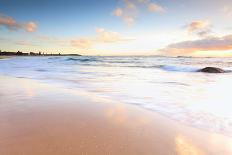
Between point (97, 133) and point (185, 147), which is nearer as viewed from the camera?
point (185, 147)

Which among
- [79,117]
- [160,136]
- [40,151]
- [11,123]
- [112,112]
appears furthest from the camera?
[112,112]

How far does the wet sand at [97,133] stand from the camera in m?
1.94

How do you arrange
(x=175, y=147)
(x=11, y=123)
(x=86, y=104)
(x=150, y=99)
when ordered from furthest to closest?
(x=150, y=99), (x=86, y=104), (x=11, y=123), (x=175, y=147)

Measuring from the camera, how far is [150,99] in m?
4.37

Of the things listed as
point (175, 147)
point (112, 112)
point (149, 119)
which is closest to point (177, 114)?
point (149, 119)

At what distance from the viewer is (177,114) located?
329 cm

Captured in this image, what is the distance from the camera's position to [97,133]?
91.9 inches

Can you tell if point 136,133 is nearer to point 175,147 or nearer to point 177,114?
point 175,147

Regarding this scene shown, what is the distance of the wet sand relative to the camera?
1.94m

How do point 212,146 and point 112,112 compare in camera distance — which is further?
point 112,112

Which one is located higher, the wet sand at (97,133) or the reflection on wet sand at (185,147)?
the wet sand at (97,133)

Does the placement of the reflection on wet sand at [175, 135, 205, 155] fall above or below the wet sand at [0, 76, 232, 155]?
below

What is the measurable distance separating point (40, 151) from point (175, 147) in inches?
49.8

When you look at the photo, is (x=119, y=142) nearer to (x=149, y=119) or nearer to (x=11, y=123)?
(x=149, y=119)
